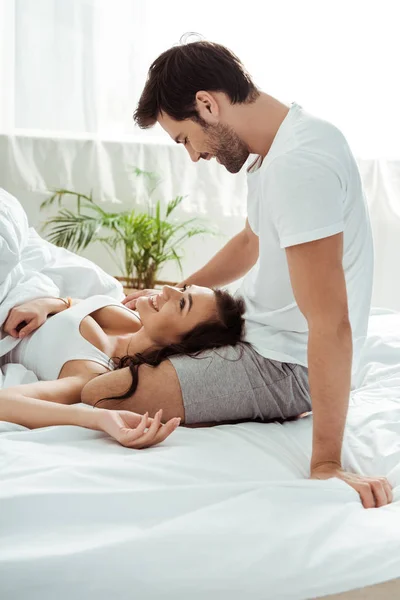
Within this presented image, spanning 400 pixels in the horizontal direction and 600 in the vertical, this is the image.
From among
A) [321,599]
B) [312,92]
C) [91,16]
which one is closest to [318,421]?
[321,599]

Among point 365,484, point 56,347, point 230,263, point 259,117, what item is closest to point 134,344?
point 56,347

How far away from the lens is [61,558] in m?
1.04

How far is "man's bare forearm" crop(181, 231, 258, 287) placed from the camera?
230cm

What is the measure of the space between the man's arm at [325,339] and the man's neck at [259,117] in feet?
1.11

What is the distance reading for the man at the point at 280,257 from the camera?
1427 millimetres

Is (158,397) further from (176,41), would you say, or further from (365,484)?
(176,41)

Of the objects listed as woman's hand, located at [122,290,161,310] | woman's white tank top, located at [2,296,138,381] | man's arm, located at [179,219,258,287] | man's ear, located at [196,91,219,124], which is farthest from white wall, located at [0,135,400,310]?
man's ear, located at [196,91,219,124]

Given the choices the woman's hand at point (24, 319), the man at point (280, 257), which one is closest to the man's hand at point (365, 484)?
the man at point (280, 257)

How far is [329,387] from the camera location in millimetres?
1411

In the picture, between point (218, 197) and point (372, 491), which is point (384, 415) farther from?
point (218, 197)

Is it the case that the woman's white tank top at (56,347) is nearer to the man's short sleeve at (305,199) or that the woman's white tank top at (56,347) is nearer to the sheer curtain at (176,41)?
the man's short sleeve at (305,199)

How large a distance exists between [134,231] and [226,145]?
197 cm

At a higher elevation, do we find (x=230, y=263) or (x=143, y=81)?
(x=143, y=81)

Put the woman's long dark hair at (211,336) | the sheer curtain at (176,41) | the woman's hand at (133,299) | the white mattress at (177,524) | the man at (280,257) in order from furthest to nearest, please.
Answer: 1. the sheer curtain at (176,41)
2. the woman's hand at (133,299)
3. the woman's long dark hair at (211,336)
4. the man at (280,257)
5. the white mattress at (177,524)
